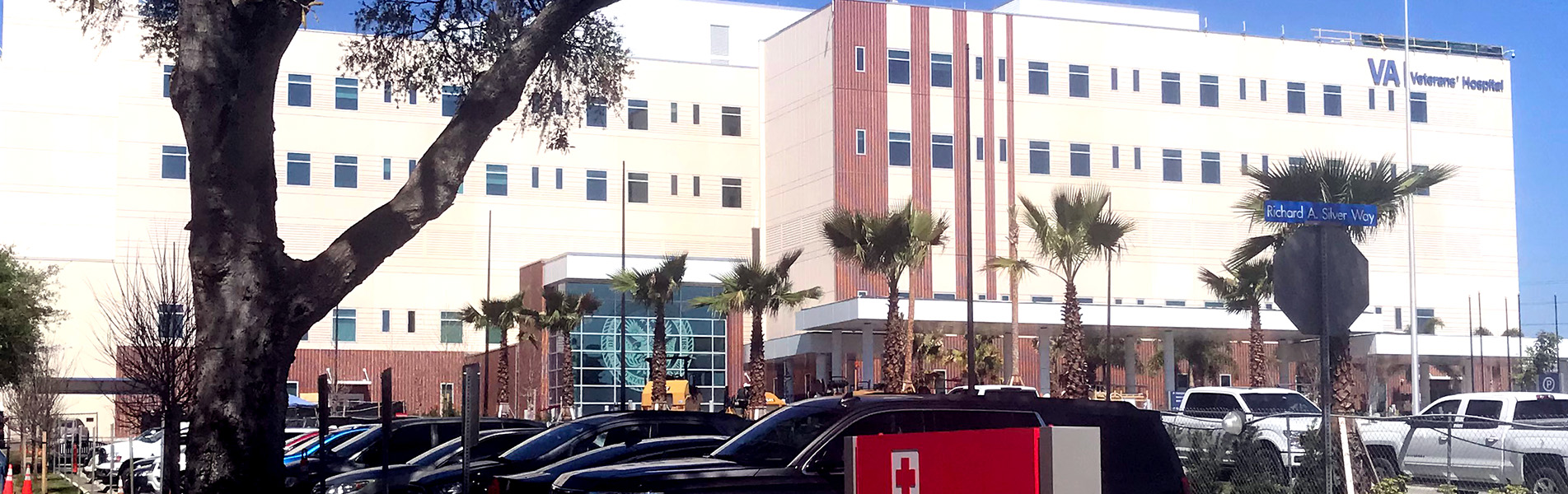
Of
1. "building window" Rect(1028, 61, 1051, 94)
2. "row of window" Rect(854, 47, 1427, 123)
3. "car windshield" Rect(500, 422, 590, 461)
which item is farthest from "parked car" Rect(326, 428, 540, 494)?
"building window" Rect(1028, 61, 1051, 94)

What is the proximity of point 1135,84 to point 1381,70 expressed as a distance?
11.9 metres

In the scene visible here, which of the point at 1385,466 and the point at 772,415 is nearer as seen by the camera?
the point at 772,415

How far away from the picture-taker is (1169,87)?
66250 mm

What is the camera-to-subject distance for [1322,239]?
11.1 m

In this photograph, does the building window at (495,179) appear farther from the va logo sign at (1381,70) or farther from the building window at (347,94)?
the va logo sign at (1381,70)

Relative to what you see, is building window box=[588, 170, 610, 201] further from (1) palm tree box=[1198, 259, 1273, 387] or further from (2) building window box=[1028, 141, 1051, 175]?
(1) palm tree box=[1198, 259, 1273, 387]

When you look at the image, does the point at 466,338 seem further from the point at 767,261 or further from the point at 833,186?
the point at 833,186

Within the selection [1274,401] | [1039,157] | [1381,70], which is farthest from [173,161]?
[1381,70]

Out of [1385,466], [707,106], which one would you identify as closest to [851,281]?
[707,106]

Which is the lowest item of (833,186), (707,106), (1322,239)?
(1322,239)

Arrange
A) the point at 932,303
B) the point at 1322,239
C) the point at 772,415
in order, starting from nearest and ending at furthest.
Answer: the point at 1322,239 < the point at 772,415 < the point at 932,303

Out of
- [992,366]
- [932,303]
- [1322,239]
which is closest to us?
[1322,239]

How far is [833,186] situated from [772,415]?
153ft

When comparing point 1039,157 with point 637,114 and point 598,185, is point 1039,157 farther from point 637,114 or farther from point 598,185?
point 598,185
